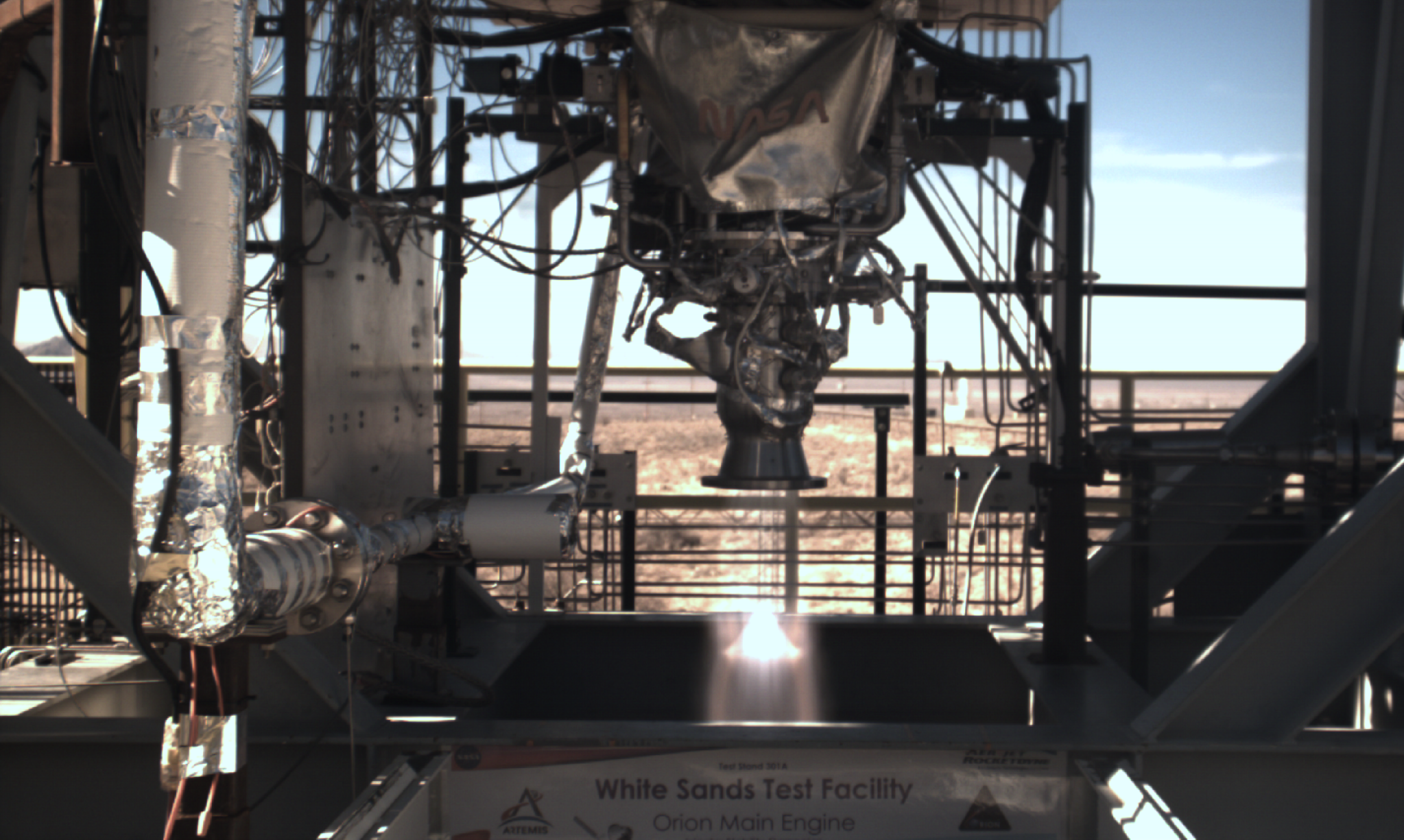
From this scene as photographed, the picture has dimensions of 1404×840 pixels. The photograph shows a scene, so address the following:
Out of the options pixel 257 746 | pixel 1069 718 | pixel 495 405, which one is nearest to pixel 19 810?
pixel 257 746

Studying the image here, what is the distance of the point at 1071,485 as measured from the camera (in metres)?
2.50

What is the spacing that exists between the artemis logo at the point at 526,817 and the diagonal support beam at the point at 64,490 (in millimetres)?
746

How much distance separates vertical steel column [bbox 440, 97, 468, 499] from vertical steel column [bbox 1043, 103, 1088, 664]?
1.45 meters

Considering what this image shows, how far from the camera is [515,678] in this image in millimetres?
2793

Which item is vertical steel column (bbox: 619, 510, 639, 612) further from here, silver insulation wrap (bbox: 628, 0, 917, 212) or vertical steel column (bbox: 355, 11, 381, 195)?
silver insulation wrap (bbox: 628, 0, 917, 212)

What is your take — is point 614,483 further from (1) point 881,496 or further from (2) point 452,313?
(2) point 452,313

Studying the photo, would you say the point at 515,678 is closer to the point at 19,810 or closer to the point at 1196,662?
the point at 19,810

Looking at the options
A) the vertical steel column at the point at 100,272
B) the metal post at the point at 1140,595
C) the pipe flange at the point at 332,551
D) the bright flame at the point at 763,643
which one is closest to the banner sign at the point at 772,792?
the pipe flange at the point at 332,551

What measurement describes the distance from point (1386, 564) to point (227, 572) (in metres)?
1.90

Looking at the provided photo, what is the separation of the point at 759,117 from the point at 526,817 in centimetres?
135

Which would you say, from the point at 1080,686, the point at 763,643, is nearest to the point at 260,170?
the point at 763,643

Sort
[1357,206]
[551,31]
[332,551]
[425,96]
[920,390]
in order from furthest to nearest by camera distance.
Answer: [920,390] < [1357,206] < [425,96] < [551,31] < [332,551]

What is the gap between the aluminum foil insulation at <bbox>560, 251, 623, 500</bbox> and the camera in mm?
2652

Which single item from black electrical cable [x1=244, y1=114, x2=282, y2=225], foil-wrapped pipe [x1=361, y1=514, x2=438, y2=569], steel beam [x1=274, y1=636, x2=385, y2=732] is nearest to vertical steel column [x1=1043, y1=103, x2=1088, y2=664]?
foil-wrapped pipe [x1=361, y1=514, x2=438, y2=569]
